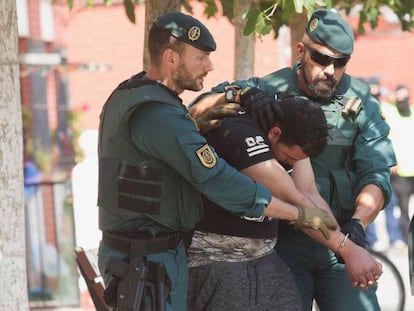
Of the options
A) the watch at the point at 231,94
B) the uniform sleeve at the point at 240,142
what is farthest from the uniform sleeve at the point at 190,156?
the watch at the point at 231,94

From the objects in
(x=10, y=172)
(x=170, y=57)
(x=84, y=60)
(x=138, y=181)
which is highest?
(x=170, y=57)

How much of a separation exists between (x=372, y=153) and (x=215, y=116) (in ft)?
2.73

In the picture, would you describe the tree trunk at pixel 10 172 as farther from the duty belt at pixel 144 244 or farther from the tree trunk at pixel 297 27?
the tree trunk at pixel 297 27

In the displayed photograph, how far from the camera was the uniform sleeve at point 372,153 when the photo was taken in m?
4.51

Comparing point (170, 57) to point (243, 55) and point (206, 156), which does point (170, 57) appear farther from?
point (243, 55)

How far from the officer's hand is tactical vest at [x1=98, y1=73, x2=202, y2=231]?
280 millimetres

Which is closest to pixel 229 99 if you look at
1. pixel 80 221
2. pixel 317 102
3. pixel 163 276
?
pixel 317 102

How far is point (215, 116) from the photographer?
4082 millimetres

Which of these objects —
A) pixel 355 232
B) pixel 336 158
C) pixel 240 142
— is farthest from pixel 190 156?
pixel 336 158

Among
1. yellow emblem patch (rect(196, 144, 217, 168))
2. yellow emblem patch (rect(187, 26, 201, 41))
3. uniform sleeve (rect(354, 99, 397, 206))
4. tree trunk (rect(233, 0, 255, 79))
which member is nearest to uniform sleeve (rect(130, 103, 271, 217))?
yellow emblem patch (rect(196, 144, 217, 168))

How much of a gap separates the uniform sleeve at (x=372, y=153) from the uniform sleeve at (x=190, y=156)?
0.89 m

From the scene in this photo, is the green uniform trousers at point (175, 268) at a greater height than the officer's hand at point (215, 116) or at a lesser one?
lesser

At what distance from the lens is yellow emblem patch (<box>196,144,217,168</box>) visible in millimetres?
3663

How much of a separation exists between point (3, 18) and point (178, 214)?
46.3 inches
